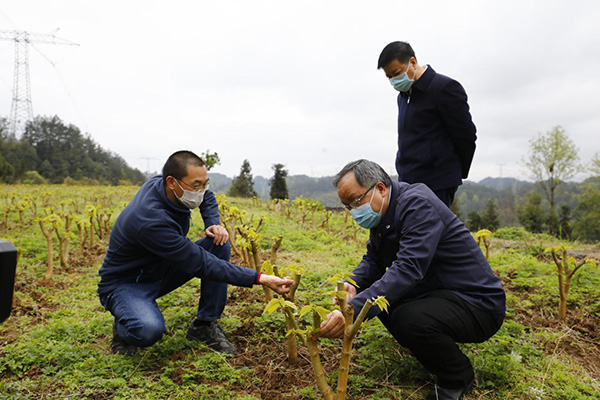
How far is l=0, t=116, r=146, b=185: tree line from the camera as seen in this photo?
4866cm

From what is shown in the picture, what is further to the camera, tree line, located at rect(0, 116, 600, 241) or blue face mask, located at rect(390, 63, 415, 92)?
tree line, located at rect(0, 116, 600, 241)

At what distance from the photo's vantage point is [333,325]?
2.11 metres

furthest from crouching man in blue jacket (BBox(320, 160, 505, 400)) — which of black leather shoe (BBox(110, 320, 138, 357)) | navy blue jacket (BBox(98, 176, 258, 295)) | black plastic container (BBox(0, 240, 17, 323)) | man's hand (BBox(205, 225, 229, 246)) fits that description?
black leather shoe (BBox(110, 320, 138, 357))

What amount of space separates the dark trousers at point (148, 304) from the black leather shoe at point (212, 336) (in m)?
0.07

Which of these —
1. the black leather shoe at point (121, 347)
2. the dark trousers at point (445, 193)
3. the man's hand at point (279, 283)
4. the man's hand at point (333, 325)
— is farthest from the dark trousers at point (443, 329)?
the black leather shoe at point (121, 347)

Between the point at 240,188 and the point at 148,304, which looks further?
the point at 240,188

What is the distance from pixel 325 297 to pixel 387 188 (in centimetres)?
182

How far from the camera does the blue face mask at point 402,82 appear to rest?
3.47m

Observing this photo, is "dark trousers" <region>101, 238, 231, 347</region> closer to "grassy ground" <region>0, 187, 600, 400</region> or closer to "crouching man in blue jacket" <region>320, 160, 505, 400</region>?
"grassy ground" <region>0, 187, 600, 400</region>

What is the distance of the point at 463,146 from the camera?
3.45 meters

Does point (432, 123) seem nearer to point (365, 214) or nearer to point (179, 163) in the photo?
point (365, 214)

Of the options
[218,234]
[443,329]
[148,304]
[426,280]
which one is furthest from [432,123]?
[148,304]

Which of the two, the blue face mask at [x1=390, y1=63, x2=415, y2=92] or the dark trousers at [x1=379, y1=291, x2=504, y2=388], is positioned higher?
the blue face mask at [x1=390, y1=63, x2=415, y2=92]

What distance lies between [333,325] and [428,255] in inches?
28.7
